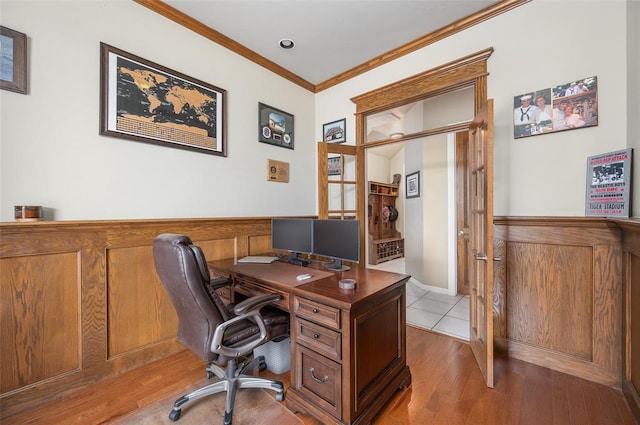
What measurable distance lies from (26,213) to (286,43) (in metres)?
2.55

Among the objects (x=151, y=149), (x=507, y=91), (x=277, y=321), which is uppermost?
(x=507, y=91)

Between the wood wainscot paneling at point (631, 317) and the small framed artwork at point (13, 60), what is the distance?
3614mm

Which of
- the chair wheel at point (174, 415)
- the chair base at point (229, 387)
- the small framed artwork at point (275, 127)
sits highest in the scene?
the small framed artwork at point (275, 127)

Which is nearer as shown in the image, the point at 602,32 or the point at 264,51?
the point at 602,32

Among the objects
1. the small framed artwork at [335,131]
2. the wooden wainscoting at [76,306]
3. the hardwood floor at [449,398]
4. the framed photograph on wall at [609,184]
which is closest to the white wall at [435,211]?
the small framed artwork at [335,131]

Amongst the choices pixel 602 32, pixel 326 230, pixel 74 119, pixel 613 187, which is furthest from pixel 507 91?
pixel 74 119

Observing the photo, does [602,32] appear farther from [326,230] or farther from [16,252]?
[16,252]

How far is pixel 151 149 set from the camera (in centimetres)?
215

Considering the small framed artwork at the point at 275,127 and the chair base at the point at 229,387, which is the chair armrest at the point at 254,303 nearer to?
the chair base at the point at 229,387

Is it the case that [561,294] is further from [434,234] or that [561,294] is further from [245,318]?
[245,318]

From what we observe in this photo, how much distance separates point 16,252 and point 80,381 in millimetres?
972

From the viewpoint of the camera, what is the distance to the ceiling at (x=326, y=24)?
220 cm

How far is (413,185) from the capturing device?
456 cm

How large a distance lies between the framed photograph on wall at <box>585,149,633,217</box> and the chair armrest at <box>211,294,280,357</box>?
228 centimetres
